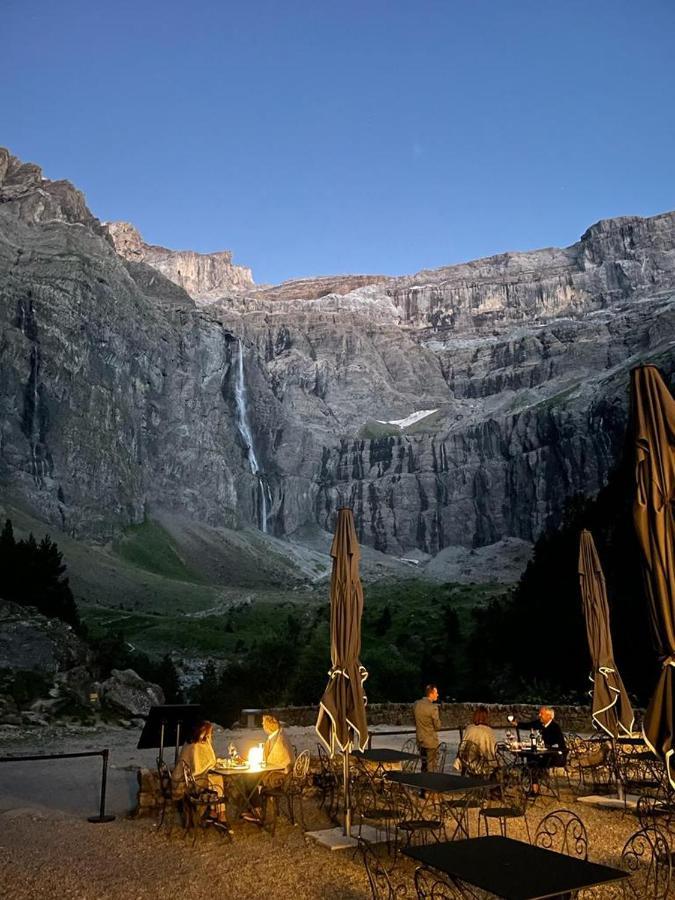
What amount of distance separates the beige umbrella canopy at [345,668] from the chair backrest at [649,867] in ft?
9.47

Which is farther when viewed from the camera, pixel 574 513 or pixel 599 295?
pixel 599 295

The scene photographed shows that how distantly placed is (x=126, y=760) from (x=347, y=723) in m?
7.86

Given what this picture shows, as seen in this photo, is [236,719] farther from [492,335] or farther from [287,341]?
[492,335]

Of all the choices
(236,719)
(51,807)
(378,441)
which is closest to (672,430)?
(51,807)

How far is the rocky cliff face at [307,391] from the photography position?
9075 centimetres

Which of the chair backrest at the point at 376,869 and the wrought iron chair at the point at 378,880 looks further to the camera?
the chair backrest at the point at 376,869

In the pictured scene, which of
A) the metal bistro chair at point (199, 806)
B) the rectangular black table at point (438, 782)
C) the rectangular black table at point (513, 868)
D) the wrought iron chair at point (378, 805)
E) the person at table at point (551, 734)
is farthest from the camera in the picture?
the person at table at point (551, 734)

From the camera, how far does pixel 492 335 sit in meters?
171

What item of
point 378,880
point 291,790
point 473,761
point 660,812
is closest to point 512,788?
point 473,761

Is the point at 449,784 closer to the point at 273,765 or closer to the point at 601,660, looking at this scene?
the point at 273,765

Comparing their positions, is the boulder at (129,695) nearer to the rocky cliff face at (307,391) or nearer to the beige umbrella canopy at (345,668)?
the beige umbrella canopy at (345,668)

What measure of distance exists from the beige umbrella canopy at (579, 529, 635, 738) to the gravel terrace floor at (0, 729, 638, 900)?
1.28m

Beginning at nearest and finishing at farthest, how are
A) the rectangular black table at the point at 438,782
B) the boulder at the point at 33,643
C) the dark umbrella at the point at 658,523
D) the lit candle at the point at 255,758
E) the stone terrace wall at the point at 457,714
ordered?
the dark umbrella at the point at 658,523 < the rectangular black table at the point at 438,782 < the lit candle at the point at 255,758 < the stone terrace wall at the point at 457,714 < the boulder at the point at 33,643

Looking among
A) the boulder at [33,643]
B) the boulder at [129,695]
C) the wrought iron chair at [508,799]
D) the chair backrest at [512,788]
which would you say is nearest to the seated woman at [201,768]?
the wrought iron chair at [508,799]
